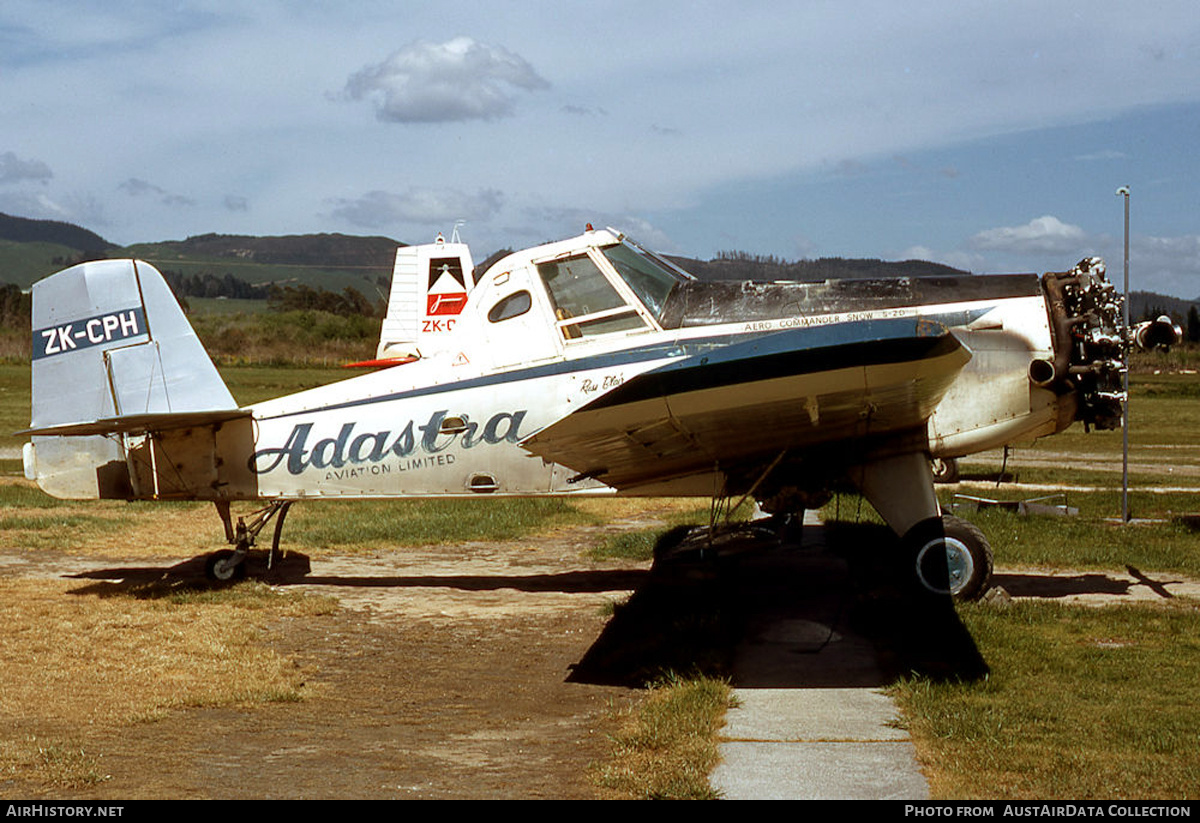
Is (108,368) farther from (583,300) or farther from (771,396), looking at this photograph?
(771,396)

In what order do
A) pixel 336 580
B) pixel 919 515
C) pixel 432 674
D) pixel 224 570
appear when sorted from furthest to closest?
pixel 336 580 → pixel 224 570 → pixel 919 515 → pixel 432 674

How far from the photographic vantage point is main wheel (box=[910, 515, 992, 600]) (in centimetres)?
855

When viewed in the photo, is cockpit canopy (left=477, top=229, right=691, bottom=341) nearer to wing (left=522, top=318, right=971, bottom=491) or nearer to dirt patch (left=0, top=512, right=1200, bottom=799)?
wing (left=522, top=318, right=971, bottom=491)

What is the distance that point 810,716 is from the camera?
20.4ft

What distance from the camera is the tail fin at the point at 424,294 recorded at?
76.2ft

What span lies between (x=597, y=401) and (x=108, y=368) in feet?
19.2

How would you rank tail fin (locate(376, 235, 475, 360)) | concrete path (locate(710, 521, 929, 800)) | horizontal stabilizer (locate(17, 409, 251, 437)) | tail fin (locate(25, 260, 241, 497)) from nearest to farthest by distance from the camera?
1. concrete path (locate(710, 521, 929, 800))
2. horizontal stabilizer (locate(17, 409, 251, 437))
3. tail fin (locate(25, 260, 241, 497))
4. tail fin (locate(376, 235, 475, 360))

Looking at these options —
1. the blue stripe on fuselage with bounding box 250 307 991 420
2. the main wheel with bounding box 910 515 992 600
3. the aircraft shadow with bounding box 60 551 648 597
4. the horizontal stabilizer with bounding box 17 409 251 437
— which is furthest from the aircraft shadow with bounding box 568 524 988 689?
the horizontal stabilizer with bounding box 17 409 251 437

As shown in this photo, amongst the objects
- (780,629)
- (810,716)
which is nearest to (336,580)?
(780,629)

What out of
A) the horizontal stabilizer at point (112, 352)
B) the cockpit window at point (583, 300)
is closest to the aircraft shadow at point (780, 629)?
the cockpit window at point (583, 300)

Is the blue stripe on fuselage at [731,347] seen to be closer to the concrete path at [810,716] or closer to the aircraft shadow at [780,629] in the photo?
the aircraft shadow at [780,629]

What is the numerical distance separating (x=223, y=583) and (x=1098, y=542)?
8918 mm

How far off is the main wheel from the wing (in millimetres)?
1003
